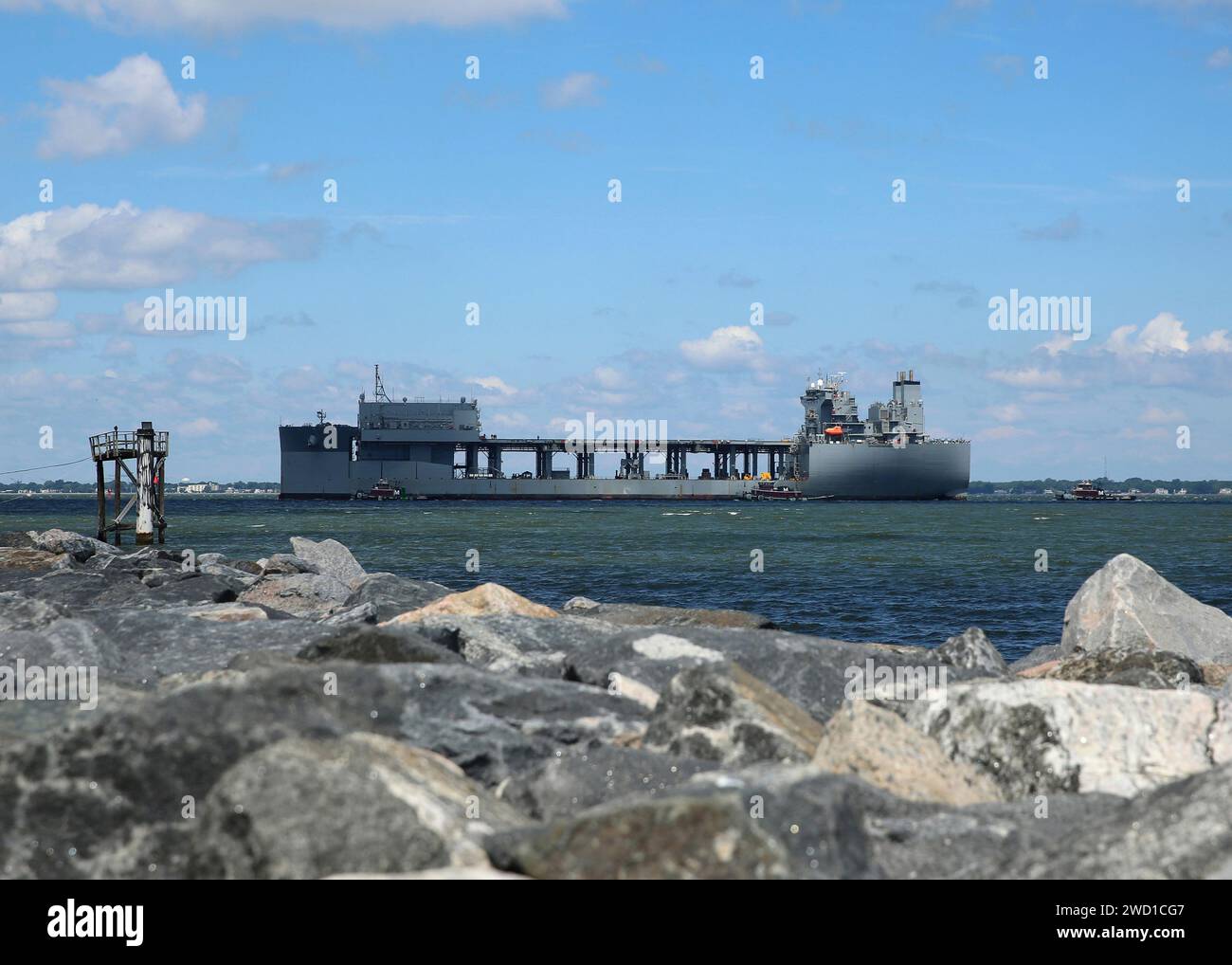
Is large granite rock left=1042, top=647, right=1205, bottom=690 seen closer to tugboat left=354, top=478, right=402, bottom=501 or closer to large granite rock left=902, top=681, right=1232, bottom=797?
large granite rock left=902, top=681, right=1232, bottom=797

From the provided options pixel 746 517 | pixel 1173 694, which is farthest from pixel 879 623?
pixel 746 517

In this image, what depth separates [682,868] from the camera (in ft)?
15.1

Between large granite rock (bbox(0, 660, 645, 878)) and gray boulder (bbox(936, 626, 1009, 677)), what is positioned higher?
large granite rock (bbox(0, 660, 645, 878))

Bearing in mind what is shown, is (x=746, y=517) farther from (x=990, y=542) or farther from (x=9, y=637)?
(x=9, y=637)

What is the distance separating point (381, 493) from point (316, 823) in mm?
115064

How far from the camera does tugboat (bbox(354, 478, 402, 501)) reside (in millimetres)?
118062

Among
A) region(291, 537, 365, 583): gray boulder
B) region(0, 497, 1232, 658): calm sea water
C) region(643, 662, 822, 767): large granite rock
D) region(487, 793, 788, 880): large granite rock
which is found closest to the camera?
region(487, 793, 788, 880): large granite rock

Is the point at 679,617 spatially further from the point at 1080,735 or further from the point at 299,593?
the point at 299,593

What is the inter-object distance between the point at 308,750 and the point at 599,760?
1.67 metres

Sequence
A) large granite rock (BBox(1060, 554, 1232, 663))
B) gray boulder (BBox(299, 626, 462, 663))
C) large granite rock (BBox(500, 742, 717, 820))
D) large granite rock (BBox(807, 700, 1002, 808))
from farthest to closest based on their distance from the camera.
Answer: large granite rock (BBox(1060, 554, 1232, 663)) < gray boulder (BBox(299, 626, 462, 663)) < large granite rock (BBox(807, 700, 1002, 808)) < large granite rock (BBox(500, 742, 717, 820))

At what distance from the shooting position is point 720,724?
22.0ft

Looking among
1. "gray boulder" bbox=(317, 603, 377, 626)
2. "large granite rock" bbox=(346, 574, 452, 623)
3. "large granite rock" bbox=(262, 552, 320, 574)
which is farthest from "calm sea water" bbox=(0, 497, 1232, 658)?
"gray boulder" bbox=(317, 603, 377, 626)

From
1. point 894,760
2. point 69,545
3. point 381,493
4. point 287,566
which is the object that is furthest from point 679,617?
point 381,493

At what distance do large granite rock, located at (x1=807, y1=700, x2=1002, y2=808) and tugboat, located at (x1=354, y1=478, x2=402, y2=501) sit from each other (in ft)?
370
